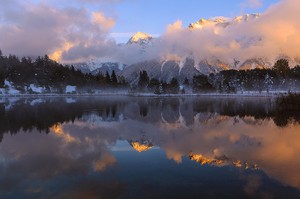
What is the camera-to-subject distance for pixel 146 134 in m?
31.2

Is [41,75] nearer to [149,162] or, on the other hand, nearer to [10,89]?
[10,89]

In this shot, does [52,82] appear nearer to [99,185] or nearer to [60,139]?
[60,139]

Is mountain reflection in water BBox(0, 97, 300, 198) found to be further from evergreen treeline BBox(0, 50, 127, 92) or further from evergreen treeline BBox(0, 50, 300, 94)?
evergreen treeline BBox(0, 50, 127, 92)

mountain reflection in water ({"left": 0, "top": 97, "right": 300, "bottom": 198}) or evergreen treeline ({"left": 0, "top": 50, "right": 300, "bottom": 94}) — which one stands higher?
evergreen treeline ({"left": 0, "top": 50, "right": 300, "bottom": 94})

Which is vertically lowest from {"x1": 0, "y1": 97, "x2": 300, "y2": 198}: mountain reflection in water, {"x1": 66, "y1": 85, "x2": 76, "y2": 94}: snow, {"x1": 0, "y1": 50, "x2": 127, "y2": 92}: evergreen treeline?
{"x1": 0, "y1": 97, "x2": 300, "y2": 198}: mountain reflection in water

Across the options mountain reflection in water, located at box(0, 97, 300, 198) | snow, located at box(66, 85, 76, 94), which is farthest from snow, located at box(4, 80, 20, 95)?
mountain reflection in water, located at box(0, 97, 300, 198)

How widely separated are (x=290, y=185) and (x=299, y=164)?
4.42m

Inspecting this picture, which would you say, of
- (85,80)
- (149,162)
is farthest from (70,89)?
(149,162)

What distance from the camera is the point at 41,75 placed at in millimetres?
180125

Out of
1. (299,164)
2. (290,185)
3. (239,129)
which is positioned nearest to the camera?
(290,185)

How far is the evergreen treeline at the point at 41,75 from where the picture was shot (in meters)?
170

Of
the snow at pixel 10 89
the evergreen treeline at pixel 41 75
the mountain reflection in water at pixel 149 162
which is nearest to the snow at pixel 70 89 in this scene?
the evergreen treeline at pixel 41 75

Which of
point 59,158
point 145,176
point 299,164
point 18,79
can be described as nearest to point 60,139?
point 59,158

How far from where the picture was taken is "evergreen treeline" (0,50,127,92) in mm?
169875
